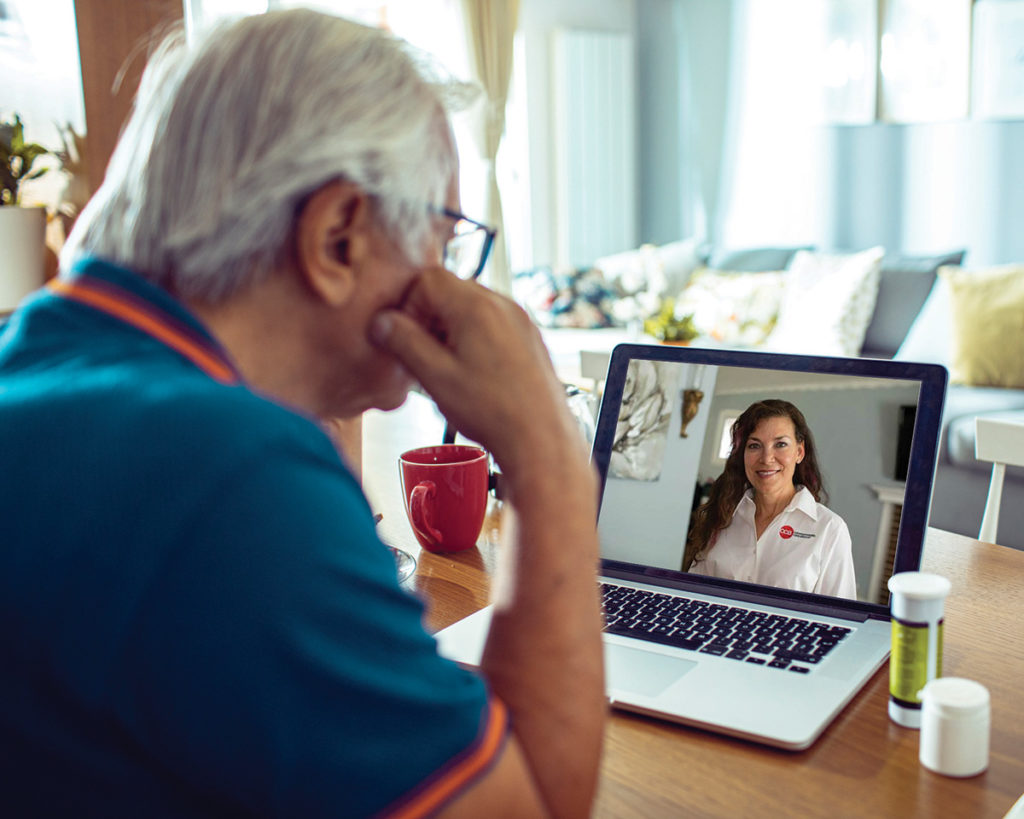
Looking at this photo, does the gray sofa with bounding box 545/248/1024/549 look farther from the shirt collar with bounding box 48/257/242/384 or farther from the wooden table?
the shirt collar with bounding box 48/257/242/384

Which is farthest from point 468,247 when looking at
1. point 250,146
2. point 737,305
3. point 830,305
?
point 737,305

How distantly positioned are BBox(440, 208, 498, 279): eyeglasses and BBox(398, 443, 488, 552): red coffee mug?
37cm

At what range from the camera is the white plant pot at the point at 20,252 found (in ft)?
7.30

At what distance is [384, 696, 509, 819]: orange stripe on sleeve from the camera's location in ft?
1.43

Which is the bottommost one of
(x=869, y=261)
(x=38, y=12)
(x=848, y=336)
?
(x=848, y=336)

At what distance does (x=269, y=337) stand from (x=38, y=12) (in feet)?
7.04

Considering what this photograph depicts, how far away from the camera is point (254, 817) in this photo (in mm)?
437

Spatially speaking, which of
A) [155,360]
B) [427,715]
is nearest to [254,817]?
[427,715]

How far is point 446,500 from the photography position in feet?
3.75

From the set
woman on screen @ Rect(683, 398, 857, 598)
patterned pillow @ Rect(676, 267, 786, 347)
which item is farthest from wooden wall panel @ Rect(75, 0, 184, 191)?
patterned pillow @ Rect(676, 267, 786, 347)

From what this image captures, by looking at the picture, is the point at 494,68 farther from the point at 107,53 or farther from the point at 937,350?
the point at 107,53

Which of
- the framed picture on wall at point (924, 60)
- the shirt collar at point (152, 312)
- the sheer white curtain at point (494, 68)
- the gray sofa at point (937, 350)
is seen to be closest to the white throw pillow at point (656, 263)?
the gray sofa at point (937, 350)

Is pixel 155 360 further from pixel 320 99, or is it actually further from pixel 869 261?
pixel 869 261

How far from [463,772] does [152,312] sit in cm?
30
